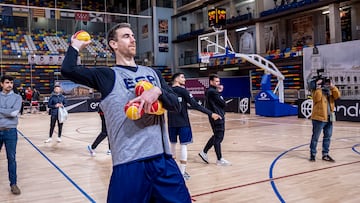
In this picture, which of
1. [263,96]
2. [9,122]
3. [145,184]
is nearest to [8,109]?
[9,122]

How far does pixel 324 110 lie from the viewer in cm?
614

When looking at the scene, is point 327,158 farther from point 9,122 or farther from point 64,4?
point 64,4

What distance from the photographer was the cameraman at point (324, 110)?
6180 millimetres

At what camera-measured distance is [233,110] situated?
18484mm

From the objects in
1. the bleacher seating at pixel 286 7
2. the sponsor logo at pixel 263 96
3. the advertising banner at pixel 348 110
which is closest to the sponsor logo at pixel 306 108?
the advertising banner at pixel 348 110

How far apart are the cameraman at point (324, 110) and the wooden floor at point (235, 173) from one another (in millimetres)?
355

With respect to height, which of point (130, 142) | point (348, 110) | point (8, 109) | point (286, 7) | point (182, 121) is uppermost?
point (286, 7)

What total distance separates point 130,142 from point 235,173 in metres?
3.97

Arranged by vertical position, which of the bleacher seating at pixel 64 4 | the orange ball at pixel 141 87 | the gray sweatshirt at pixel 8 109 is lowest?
the gray sweatshirt at pixel 8 109

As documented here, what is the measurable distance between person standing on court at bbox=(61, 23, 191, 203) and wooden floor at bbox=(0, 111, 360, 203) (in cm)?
239

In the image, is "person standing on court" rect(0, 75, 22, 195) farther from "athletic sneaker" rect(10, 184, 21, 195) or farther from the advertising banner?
the advertising banner

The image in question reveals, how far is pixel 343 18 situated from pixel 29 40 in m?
23.1

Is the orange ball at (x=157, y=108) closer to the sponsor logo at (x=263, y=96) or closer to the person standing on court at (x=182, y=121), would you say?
the person standing on court at (x=182, y=121)

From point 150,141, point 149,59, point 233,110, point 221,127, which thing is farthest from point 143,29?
point 150,141
